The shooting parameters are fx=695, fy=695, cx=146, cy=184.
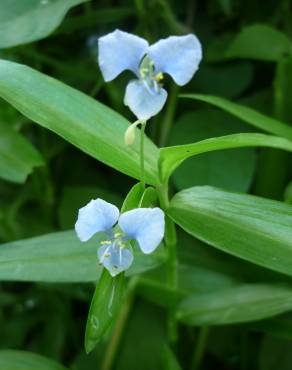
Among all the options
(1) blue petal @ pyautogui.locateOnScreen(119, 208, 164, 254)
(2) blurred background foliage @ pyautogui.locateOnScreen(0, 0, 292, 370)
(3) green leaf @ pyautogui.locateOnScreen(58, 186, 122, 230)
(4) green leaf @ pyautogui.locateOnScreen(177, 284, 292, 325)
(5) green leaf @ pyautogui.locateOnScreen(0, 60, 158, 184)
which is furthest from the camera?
(3) green leaf @ pyautogui.locateOnScreen(58, 186, 122, 230)

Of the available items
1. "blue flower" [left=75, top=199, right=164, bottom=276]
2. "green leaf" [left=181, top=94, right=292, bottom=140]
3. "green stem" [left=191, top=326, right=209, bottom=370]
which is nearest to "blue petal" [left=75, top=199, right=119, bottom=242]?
"blue flower" [left=75, top=199, right=164, bottom=276]

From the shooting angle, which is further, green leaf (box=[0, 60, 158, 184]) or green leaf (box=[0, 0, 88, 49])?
green leaf (box=[0, 0, 88, 49])

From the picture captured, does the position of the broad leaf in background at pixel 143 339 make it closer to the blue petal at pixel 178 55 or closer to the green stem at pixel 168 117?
the green stem at pixel 168 117

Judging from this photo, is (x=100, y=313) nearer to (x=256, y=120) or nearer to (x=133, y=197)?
(x=133, y=197)

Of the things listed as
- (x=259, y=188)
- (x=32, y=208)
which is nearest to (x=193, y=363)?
(x=259, y=188)

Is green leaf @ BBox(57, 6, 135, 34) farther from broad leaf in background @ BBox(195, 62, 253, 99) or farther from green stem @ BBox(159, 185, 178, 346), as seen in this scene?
green stem @ BBox(159, 185, 178, 346)

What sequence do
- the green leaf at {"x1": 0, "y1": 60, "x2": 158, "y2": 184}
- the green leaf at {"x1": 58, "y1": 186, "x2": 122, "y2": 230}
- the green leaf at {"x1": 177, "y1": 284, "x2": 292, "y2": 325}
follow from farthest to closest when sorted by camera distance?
the green leaf at {"x1": 58, "y1": 186, "x2": 122, "y2": 230}, the green leaf at {"x1": 177, "y1": 284, "x2": 292, "y2": 325}, the green leaf at {"x1": 0, "y1": 60, "x2": 158, "y2": 184}

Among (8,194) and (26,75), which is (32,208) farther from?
(26,75)
